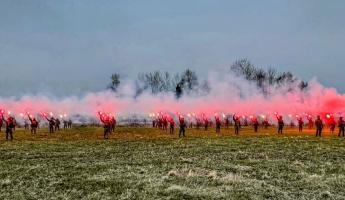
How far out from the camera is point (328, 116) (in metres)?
80.6

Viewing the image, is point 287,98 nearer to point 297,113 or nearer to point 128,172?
point 297,113

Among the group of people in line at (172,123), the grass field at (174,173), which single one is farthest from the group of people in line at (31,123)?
the grass field at (174,173)

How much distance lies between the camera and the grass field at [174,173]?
77.6ft

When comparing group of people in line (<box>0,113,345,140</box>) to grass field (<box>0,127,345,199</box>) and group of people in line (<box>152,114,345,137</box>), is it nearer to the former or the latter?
group of people in line (<box>152,114,345,137</box>)

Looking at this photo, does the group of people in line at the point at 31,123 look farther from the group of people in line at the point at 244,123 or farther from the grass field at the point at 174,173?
the grass field at the point at 174,173

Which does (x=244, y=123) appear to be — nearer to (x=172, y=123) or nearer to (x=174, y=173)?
(x=172, y=123)

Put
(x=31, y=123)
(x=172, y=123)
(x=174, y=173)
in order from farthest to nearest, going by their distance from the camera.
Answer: (x=172, y=123) → (x=31, y=123) → (x=174, y=173)

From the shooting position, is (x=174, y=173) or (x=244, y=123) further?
(x=244, y=123)

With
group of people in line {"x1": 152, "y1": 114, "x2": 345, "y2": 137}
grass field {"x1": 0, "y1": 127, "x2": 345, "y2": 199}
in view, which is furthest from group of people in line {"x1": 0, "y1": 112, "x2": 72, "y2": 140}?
grass field {"x1": 0, "y1": 127, "x2": 345, "y2": 199}

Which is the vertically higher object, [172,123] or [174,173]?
[172,123]

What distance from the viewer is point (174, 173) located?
28.2m

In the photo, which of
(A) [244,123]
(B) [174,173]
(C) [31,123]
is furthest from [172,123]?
(B) [174,173]

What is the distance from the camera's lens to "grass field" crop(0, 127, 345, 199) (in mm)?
23641

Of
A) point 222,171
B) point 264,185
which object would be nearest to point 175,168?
point 222,171
